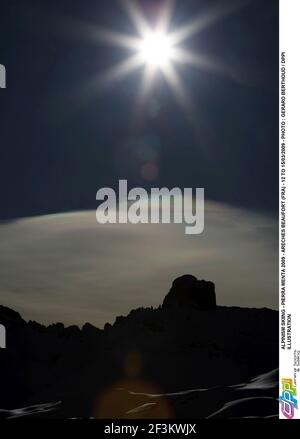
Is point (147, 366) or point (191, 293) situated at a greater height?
point (191, 293)

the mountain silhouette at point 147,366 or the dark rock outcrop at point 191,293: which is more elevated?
the dark rock outcrop at point 191,293

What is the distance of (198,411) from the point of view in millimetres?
6703

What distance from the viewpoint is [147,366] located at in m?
6.76

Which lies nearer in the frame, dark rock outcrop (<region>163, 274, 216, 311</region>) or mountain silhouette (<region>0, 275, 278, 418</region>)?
mountain silhouette (<region>0, 275, 278, 418</region>)

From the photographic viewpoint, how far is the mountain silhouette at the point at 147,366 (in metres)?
6.70

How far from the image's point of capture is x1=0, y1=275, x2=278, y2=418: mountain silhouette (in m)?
6.70

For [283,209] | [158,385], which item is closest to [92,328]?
[158,385]

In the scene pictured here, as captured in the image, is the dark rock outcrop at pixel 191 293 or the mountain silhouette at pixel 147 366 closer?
the mountain silhouette at pixel 147 366

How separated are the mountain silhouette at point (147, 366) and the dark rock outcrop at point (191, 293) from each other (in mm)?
18

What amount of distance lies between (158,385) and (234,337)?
1102 mm

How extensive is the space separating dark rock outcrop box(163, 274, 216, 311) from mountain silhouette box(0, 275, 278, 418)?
0.06 ft

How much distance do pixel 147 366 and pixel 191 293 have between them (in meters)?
0.99

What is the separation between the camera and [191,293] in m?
6.69
